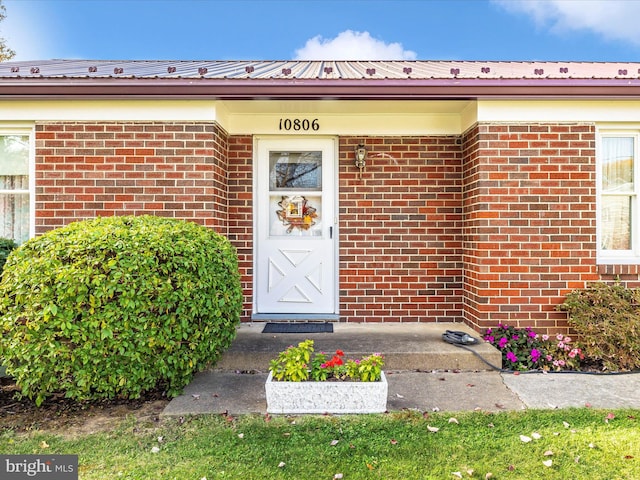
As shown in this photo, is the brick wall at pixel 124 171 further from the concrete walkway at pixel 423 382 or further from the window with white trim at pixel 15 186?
the concrete walkway at pixel 423 382

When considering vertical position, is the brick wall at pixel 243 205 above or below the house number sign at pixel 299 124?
below

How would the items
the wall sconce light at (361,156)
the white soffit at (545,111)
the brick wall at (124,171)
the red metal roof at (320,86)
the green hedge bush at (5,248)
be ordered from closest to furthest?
the red metal roof at (320,86)
the green hedge bush at (5,248)
the white soffit at (545,111)
the brick wall at (124,171)
the wall sconce light at (361,156)

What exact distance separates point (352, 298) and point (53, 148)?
13.2 ft

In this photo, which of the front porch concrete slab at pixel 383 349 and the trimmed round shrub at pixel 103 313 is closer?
the trimmed round shrub at pixel 103 313

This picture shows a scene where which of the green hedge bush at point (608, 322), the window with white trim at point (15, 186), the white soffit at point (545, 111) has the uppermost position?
the white soffit at point (545, 111)

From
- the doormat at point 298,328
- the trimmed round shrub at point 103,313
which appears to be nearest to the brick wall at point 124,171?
the trimmed round shrub at point 103,313

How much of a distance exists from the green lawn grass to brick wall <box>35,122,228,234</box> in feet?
8.49

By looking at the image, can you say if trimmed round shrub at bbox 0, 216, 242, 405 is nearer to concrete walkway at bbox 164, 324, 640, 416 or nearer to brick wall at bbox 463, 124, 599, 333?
concrete walkway at bbox 164, 324, 640, 416

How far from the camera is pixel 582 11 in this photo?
15.5m

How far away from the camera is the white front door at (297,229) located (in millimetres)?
5863

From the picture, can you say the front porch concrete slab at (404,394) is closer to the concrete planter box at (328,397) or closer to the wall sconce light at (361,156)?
the concrete planter box at (328,397)

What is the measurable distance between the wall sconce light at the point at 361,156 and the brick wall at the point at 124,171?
1.80 m

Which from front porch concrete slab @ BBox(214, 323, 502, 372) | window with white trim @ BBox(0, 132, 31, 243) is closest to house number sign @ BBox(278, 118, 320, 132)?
front porch concrete slab @ BBox(214, 323, 502, 372)

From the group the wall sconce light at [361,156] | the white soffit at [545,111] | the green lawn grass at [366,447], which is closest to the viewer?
the green lawn grass at [366,447]
